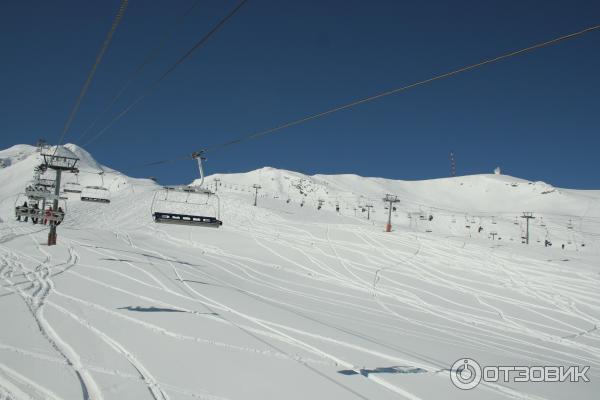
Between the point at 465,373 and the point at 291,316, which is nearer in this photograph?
the point at 465,373

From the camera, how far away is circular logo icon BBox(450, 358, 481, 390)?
574 centimetres

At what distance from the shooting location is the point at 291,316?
9.13 metres

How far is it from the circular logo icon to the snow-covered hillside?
13 centimetres

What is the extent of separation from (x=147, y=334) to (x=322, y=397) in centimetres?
309

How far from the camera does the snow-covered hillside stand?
509 cm

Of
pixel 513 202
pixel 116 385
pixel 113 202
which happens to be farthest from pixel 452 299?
pixel 513 202

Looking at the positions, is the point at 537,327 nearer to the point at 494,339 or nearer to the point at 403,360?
the point at 494,339

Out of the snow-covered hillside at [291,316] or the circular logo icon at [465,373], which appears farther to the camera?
the circular logo icon at [465,373]

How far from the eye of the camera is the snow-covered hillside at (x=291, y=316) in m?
5.09

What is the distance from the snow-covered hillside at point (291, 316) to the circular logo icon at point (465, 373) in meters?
0.13

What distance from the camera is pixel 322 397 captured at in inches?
188

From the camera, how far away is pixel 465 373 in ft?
20.6

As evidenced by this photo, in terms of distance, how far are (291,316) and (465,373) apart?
154 inches

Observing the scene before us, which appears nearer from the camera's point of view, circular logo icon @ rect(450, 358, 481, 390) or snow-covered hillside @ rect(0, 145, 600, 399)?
snow-covered hillside @ rect(0, 145, 600, 399)
